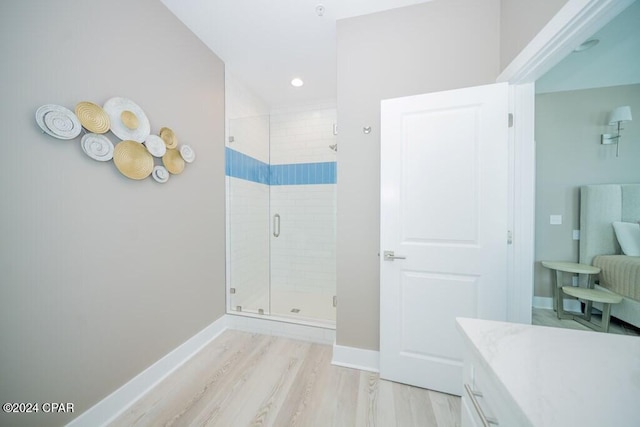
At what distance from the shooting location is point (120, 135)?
52.8 inches

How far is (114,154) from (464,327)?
6.49 feet

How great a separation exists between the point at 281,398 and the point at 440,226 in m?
1.54

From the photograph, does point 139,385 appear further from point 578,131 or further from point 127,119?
point 578,131

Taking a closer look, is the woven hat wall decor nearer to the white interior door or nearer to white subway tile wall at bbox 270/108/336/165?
white subway tile wall at bbox 270/108/336/165

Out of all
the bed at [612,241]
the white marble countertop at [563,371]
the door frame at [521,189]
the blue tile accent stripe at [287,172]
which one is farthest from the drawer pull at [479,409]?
the blue tile accent stripe at [287,172]

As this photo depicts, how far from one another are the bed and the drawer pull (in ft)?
4.27

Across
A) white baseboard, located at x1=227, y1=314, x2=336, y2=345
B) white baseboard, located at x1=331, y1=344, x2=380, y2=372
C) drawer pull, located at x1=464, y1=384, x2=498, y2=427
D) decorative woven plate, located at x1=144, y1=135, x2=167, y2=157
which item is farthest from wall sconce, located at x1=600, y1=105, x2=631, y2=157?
decorative woven plate, located at x1=144, y1=135, x2=167, y2=157

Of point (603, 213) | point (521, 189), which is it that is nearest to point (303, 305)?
point (521, 189)

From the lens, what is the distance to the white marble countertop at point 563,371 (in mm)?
424

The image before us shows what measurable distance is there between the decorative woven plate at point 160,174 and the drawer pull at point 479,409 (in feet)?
6.75

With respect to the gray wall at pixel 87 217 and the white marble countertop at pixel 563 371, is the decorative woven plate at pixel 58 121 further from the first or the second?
the white marble countertop at pixel 563 371

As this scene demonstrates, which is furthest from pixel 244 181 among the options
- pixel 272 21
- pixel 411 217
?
pixel 411 217

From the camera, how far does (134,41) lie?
4.77 ft

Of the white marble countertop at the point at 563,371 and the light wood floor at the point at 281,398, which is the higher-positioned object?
the white marble countertop at the point at 563,371
